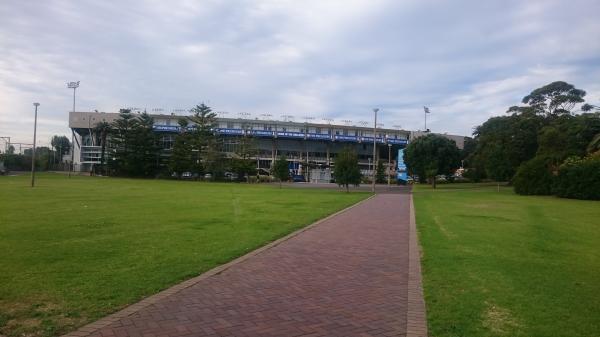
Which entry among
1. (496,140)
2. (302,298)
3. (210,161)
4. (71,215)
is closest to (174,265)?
(302,298)

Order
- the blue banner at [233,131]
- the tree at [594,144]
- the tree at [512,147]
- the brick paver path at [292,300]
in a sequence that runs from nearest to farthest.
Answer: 1. the brick paver path at [292,300]
2. the tree at [594,144]
3. the tree at [512,147]
4. the blue banner at [233,131]

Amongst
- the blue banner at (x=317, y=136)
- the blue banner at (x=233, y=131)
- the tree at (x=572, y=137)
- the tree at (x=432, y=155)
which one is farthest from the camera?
the blue banner at (x=317, y=136)

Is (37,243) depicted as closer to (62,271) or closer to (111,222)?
(62,271)

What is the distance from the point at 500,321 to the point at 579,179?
33.1 metres

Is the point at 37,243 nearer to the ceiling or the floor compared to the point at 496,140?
nearer to the floor

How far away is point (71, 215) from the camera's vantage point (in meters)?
15.6

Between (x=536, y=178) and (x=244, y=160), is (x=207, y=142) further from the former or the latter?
(x=536, y=178)

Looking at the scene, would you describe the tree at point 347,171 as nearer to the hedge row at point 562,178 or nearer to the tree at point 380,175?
the hedge row at point 562,178

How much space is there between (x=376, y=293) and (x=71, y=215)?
12453 mm

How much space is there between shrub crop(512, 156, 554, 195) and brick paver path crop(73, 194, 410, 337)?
3227cm

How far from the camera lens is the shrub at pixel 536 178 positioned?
37.5m

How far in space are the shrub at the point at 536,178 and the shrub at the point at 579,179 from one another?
1541mm

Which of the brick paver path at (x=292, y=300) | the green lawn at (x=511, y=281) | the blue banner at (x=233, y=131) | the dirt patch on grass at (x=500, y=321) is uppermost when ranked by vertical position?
the blue banner at (x=233, y=131)

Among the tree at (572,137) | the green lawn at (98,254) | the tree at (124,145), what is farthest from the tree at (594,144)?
the tree at (124,145)
